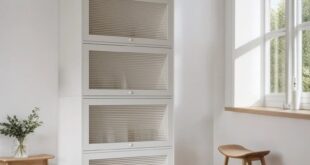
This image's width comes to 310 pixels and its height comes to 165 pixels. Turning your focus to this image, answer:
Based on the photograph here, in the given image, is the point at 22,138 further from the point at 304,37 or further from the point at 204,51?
the point at 304,37

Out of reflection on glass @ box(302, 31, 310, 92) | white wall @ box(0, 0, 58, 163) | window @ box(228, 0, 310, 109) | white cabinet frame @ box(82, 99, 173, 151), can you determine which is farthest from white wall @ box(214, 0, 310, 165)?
white wall @ box(0, 0, 58, 163)

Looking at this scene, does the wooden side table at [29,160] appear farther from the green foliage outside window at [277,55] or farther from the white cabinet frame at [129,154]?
the green foliage outside window at [277,55]

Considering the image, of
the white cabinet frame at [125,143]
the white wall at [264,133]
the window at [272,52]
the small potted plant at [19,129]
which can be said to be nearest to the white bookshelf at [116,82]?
the white cabinet frame at [125,143]

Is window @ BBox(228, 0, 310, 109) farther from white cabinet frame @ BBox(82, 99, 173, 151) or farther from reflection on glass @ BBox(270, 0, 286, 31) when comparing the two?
white cabinet frame @ BBox(82, 99, 173, 151)

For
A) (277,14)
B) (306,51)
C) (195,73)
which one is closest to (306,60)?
(306,51)

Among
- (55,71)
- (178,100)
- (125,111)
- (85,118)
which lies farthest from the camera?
(178,100)

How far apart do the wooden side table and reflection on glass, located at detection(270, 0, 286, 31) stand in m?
2.12

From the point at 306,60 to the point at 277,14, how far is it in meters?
0.57

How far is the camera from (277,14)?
342cm

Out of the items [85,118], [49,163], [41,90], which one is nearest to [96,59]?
[85,118]

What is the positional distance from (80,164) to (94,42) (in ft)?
2.74

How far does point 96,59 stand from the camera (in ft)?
9.23

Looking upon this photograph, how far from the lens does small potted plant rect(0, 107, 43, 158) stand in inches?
112

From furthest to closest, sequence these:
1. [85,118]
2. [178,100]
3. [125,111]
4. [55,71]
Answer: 1. [178,100]
2. [55,71]
3. [125,111]
4. [85,118]
